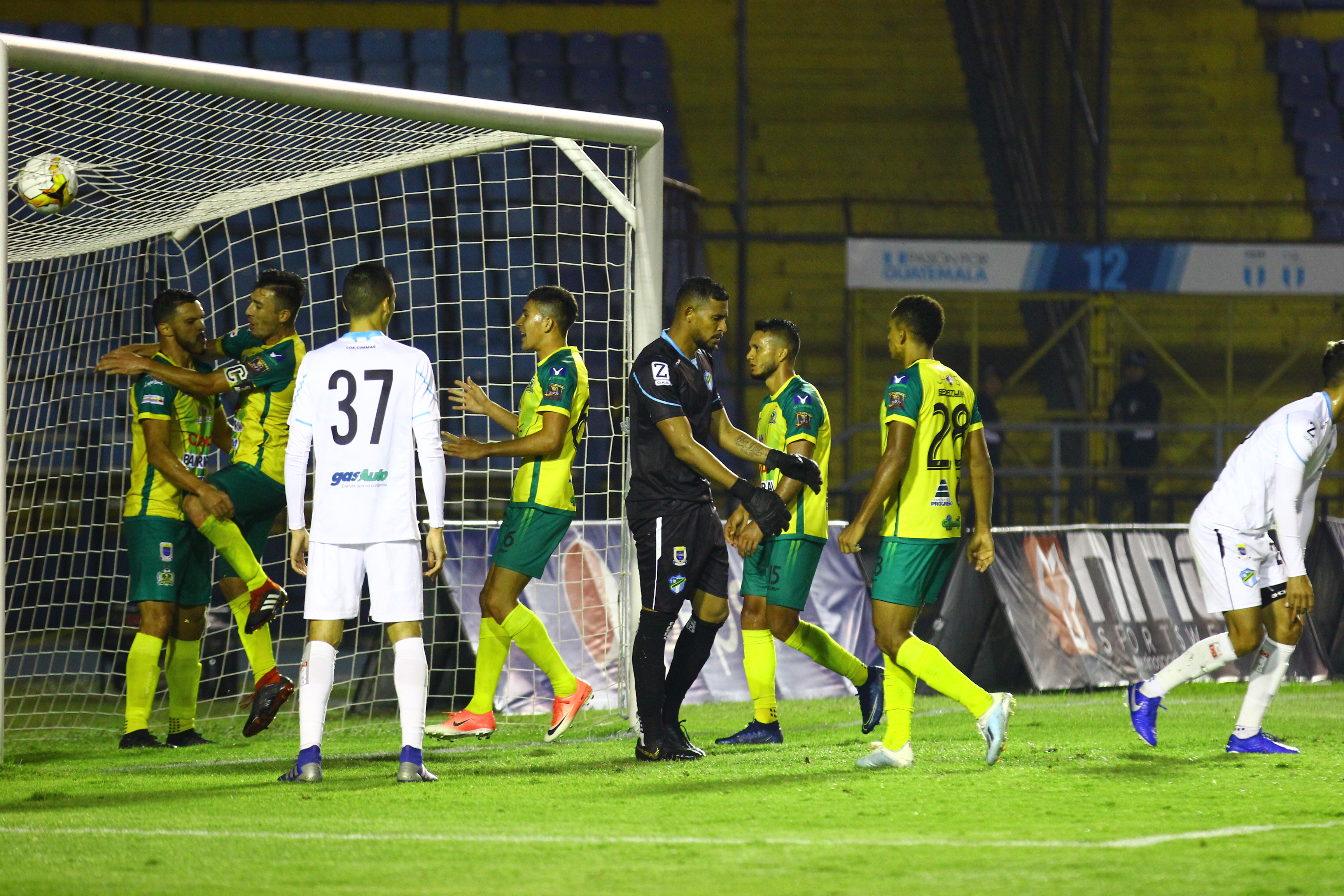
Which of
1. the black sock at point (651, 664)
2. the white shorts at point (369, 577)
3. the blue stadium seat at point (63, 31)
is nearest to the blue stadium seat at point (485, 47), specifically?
the blue stadium seat at point (63, 31)

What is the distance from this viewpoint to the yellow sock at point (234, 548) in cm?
784

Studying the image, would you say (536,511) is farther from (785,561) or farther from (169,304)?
(169,304)

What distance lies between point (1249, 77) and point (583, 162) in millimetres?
16871

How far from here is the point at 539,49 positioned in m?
21.3

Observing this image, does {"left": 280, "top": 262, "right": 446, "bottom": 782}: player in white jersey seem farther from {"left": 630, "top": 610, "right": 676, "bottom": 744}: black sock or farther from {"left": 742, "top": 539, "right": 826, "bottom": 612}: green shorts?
{"left": 742, "top": 539, "right": 826, "bottom": 612}: green shorts

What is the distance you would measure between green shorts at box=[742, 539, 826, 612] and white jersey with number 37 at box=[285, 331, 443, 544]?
223cm

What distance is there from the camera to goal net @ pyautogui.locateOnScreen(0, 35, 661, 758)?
7.75m

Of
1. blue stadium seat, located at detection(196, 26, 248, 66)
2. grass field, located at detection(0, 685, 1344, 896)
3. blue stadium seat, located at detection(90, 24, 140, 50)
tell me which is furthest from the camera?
blue stadium seat, located at detection(196, 26, 248, 66)

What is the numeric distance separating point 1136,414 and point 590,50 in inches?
375

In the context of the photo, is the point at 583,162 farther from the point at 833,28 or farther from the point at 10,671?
the point at 833,28

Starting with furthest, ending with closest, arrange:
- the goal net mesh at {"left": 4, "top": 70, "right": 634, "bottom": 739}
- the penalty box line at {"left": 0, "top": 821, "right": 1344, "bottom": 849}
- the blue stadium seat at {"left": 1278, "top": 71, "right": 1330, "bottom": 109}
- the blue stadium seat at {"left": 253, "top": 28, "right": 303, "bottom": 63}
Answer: the blue stadium seat at {"left": 1278, "top": 71, "right": 1330, "bottom": 109} → the blue stadium seat at {"left": 253, "top": 28, "right": 303, "bottom": 63} → the goal net mesh at {"left": 4, "top": 70, "right": 634, "bottom": 739} → the penalty box line at {"left": 0, "top": 821, "right": 1344, "bottom": 849}

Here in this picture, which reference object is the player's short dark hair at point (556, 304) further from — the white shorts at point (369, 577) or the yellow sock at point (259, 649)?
the yellow sock at point (259, 649)

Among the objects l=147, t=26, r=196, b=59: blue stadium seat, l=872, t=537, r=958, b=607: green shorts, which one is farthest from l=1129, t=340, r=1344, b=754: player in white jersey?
l=147, t=26, r=196, b=59: blue stadium seat

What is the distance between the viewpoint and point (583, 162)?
8.64 metres
